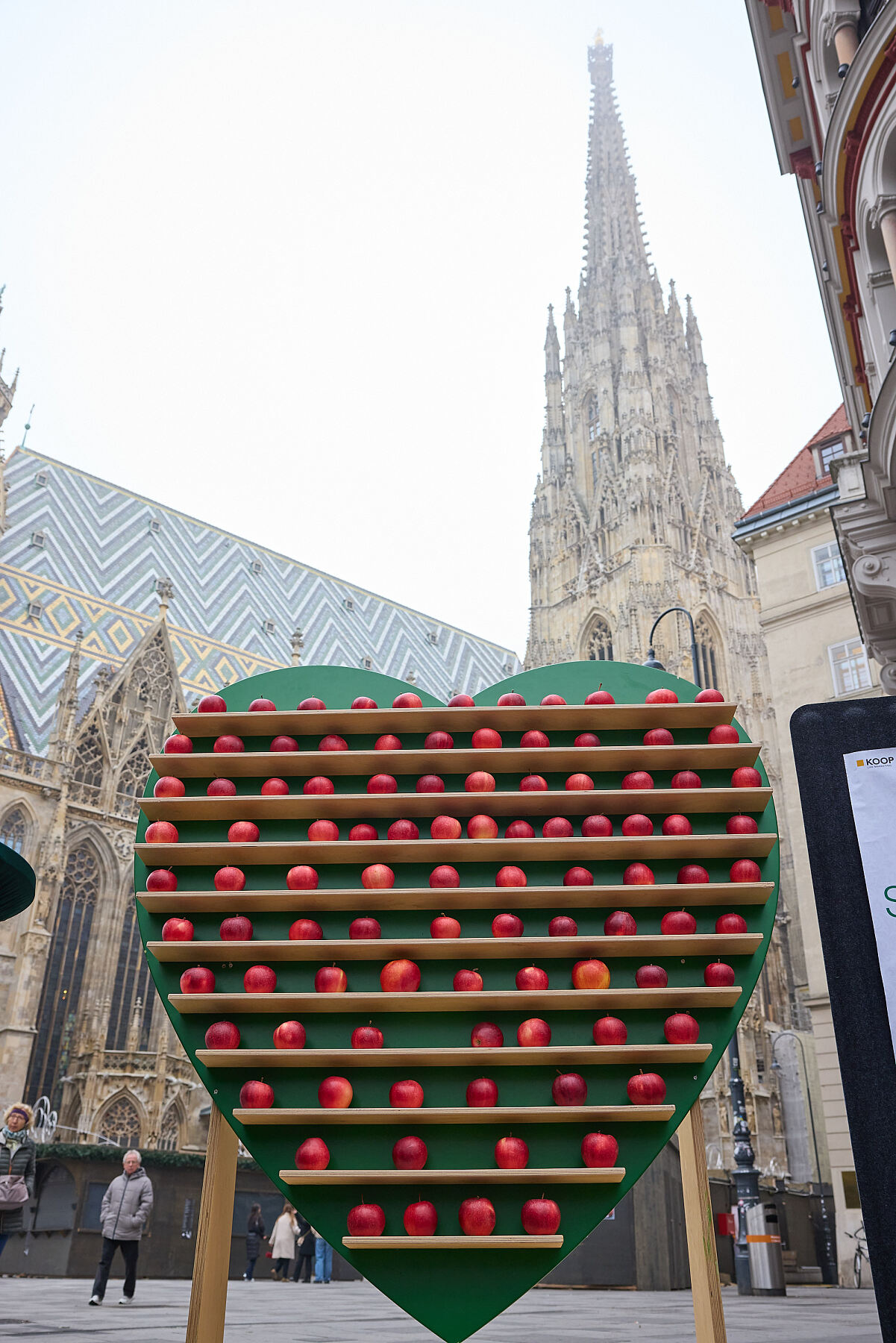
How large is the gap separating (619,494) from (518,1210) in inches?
1872

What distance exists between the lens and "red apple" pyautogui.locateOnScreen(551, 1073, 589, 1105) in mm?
3504

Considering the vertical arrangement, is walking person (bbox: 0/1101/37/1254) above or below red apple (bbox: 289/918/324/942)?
below

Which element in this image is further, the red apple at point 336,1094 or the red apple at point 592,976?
the red apple at point 592,976

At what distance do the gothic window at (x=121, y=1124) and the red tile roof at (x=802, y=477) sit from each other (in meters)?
22.1

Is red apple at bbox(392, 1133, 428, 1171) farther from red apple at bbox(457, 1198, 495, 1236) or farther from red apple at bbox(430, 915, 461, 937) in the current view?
red apple at bbox(430, 915, 461, 937)

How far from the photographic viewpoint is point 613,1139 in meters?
3.49

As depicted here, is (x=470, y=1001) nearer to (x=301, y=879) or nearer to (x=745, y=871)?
(x=301, y=879)

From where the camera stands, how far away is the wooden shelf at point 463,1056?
3.51m

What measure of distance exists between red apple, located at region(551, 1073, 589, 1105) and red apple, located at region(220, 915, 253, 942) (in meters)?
1.16

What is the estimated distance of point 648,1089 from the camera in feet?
11.5

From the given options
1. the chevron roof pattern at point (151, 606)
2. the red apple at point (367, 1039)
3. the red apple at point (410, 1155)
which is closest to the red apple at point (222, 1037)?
the red apple at point (367, 1039)

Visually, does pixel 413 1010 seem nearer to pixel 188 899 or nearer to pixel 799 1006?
pixel 188 899

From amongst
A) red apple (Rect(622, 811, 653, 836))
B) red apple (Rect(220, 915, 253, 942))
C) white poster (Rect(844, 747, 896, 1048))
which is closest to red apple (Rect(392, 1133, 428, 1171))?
red apple (Rect(220, 915, 253, 942))

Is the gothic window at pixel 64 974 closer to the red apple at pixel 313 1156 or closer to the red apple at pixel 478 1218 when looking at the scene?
the red apple at pixel 313 1156
